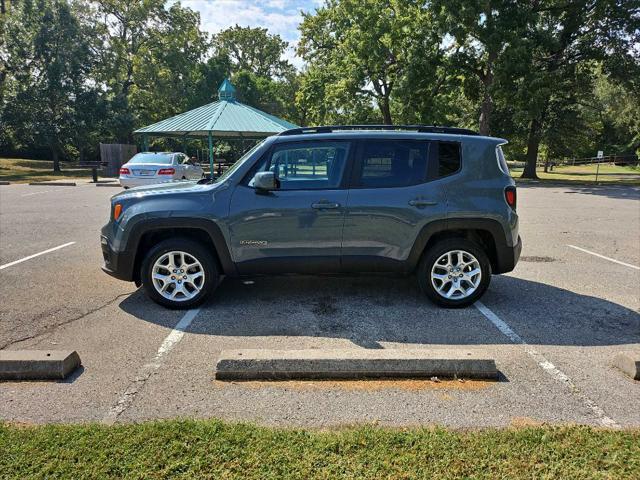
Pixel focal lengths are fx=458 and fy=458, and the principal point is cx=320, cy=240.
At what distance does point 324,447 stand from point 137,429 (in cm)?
111

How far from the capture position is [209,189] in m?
4.79

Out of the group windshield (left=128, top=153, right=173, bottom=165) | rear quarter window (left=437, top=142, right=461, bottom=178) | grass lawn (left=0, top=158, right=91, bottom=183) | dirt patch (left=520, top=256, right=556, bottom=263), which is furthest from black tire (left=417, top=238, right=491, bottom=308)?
grass lawn (left=0, top=158, right=91, bottom=183)

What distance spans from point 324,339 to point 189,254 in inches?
67.3

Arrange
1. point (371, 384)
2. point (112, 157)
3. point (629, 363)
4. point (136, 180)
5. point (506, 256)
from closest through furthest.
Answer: point (371, 384), point (629, 363), point (506, 256), point (136, 180), point (112, 157)

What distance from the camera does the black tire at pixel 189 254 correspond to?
478 cm

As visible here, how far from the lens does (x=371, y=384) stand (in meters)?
3.36

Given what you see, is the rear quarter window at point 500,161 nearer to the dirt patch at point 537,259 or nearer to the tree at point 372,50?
the dirt patch at point 537,259

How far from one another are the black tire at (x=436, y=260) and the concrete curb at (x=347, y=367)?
1.49m

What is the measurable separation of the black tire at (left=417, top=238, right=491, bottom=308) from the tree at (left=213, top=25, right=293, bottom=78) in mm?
61129

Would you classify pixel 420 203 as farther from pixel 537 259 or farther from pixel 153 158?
pixel 153 158

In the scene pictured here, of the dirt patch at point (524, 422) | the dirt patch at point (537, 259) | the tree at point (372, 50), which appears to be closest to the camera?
the dirt patch at point (524, 422)

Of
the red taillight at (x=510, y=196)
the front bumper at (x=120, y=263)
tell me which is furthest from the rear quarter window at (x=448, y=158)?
the front bumper at (x=120, y=263)

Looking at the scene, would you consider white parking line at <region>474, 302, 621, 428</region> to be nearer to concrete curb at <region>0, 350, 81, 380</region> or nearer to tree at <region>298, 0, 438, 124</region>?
concrete curb at <region>0, 350, 81, 380</region>

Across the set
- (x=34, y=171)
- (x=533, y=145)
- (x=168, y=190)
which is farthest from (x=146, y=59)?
(x=168, y=190)
